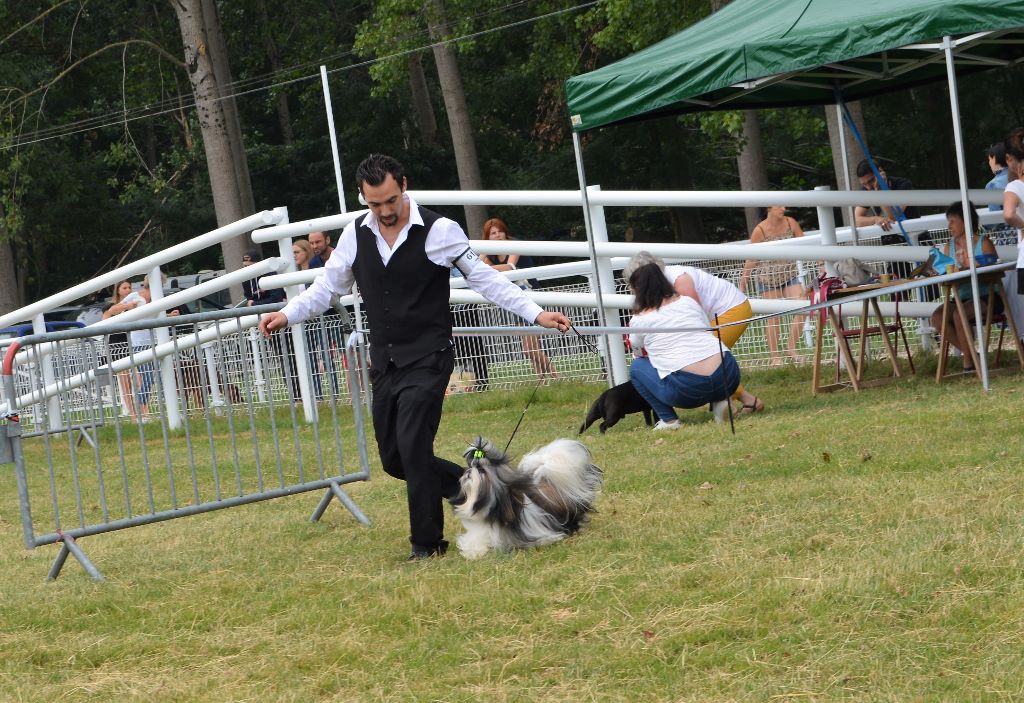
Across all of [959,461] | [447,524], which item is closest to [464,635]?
[447,524]

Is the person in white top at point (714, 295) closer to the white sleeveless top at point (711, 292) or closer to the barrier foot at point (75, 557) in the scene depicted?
the white sleeveless top at point (711, 292)

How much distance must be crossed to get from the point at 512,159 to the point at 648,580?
3178 centimetres

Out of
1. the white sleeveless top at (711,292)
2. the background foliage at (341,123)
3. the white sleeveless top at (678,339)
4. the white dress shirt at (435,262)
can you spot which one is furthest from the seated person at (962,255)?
the background foliage at (341,123)

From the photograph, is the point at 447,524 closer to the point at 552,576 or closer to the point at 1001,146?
the point at 552,576

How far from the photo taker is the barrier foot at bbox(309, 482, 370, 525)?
710 cm

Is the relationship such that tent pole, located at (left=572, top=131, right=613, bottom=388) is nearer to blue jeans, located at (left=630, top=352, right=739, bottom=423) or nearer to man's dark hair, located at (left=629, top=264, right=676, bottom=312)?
man's dark hair, located at (left=629, top=264, right=676, bottom=312)

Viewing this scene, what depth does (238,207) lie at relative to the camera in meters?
22.7

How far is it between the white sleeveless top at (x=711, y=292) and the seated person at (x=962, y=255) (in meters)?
1.58

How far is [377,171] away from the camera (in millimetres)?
5738

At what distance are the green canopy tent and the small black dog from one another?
5.80 ft

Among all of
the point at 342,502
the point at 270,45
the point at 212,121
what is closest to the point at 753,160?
the point at 212,121

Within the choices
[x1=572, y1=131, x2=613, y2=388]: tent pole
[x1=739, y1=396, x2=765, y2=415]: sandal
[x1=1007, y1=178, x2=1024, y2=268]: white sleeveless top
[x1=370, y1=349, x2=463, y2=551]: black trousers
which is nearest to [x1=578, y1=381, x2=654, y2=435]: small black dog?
[x1=739, y1=396, x2=765, y2=415]: sandal

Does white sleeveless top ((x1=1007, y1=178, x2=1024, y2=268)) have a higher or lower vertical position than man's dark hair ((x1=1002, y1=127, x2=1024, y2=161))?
lower

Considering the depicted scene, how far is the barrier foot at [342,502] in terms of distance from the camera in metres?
7.10
